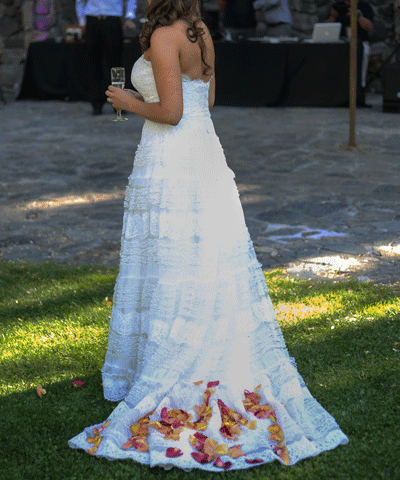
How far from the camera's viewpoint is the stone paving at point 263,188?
194 inches

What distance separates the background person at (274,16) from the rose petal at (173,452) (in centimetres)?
1238

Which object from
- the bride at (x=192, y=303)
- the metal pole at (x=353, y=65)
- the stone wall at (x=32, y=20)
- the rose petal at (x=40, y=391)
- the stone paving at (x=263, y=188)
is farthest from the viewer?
the stone wall at (x=32, y=20)

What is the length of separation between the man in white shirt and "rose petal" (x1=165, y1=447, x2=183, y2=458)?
8.77m

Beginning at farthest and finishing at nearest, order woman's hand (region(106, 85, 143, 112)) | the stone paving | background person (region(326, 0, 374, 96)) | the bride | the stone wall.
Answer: the stone wall
background person (region(326, 0, 374, 96))
the stone paving
woman's hand (region(106, 85, 143, 112))
the bride

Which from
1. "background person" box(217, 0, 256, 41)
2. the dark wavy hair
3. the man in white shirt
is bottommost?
the dark wavy hair

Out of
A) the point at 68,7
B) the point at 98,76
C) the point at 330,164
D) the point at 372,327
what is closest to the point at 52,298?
the point at 372,327

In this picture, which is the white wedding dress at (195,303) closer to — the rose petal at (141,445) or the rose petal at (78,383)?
the rose petal at (141,445)

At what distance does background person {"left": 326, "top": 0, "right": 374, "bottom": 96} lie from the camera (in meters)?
11.4

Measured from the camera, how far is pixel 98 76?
10.8 meters

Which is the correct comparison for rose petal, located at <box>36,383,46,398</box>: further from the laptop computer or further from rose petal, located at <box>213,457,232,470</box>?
the laptop computer

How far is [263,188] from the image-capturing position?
668 centimetres

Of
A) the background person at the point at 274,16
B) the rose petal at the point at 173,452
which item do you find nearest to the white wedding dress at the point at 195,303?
the rose petal at the point at 173,452

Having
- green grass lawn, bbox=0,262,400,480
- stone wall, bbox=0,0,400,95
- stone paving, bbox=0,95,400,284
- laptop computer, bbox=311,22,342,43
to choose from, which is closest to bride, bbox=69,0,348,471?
green grass lawn, bbox=0,262,400,480

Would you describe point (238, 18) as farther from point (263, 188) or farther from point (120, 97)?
point (120, 97)
